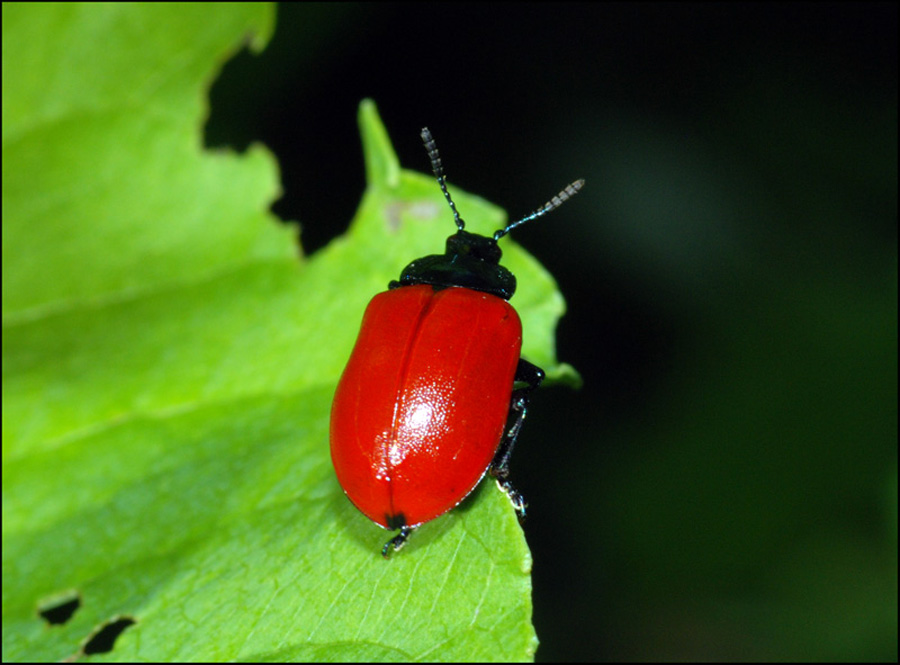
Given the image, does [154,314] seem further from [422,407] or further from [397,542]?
[397,542]

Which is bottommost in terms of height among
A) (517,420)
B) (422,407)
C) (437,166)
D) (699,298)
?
(699,298)

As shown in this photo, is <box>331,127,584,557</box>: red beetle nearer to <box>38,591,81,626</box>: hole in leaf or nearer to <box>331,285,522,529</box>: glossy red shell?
<box>331,285,522,529</box>: glossy red shell

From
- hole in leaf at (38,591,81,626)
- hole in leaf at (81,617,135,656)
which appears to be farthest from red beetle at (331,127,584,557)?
hole in leaf at (38,591,81,626)

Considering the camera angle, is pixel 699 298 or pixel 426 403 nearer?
pixel 426 403

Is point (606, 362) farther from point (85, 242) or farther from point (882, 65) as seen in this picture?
point (85, 242)

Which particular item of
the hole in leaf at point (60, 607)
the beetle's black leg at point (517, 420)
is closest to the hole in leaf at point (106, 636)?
the hole in leaf at point (60, 607)

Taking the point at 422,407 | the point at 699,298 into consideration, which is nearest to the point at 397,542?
the point at 422,407

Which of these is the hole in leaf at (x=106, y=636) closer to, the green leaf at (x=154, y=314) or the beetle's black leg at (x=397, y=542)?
the green leaf at (x=154, y=314)
